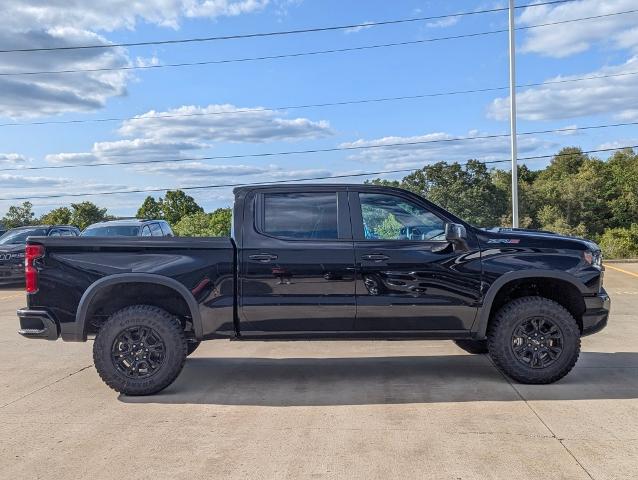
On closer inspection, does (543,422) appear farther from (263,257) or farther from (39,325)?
(39,325)

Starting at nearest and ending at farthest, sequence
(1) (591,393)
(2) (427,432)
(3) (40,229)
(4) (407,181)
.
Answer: (2) (427,432) → (1) (591,393) → (3) (40,229) → (4) (407,181)

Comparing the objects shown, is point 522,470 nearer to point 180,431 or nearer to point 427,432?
point 427,432

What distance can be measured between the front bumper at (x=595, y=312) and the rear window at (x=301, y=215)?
2.57m

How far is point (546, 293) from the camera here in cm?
632

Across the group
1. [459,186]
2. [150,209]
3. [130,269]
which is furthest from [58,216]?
[130,269]

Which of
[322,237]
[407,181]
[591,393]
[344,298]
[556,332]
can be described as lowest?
[591,393]

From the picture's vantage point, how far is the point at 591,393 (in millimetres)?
5648

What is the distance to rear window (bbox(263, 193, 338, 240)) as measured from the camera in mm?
5934

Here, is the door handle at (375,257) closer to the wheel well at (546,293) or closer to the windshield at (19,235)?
the wheel well at (546,293)

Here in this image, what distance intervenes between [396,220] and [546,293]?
1.77 meters

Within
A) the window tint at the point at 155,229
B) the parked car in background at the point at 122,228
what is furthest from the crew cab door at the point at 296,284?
the window tint at the point at 155,229

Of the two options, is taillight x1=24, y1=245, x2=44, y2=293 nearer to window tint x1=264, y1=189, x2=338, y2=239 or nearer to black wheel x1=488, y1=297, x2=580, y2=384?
window tint x1=264, y1=189, x2=338, y2=239

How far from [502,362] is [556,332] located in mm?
595

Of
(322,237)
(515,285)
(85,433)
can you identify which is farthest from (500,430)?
(85,433)
